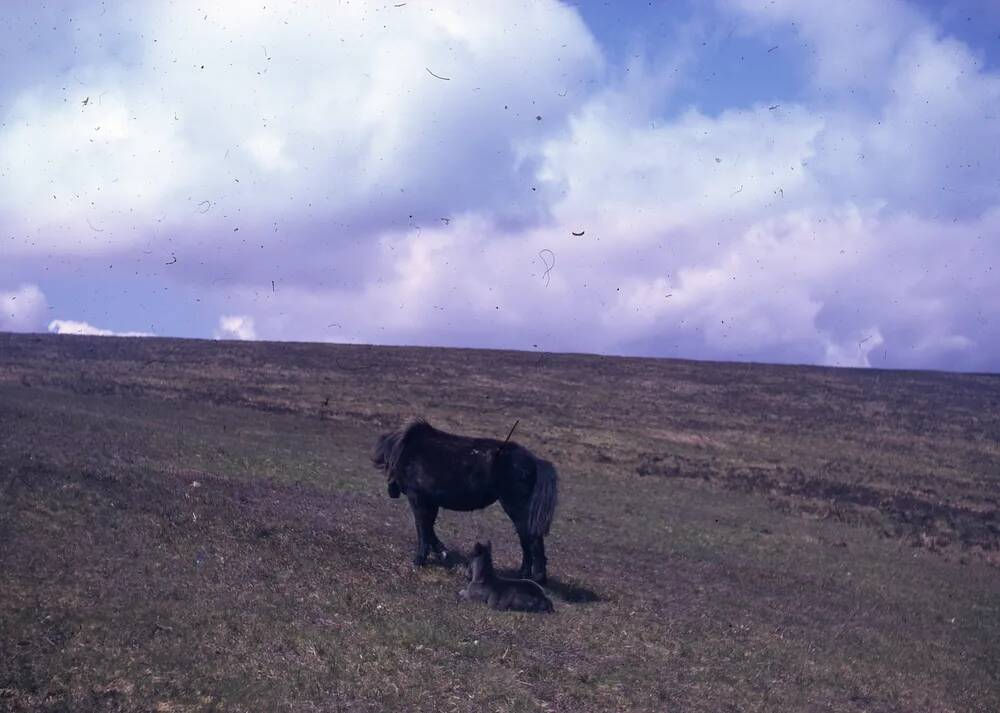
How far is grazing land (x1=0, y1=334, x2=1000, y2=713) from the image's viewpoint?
9.20 meters

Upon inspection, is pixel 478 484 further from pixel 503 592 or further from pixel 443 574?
pixel 503 592

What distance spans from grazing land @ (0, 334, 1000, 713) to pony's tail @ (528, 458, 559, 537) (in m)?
1.14

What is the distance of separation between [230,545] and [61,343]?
5530cm

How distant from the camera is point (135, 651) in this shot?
8969mm

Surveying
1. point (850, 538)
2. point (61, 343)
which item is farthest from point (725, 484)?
point (61, 343)

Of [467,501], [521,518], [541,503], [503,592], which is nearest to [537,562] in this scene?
[521,518]

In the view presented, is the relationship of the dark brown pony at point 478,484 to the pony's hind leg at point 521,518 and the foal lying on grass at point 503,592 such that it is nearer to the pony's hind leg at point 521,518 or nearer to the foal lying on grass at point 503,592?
the pony's hind leg at point 521,518

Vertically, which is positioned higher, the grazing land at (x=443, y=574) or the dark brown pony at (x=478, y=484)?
the dark brown pony at (x=478, y=484)

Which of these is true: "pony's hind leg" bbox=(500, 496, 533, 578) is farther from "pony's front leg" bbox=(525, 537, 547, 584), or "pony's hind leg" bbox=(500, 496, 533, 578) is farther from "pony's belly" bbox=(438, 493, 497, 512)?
"pony's belly" bbox=(438, 493, 497, 512)

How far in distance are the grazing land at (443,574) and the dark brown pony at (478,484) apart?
0.71m

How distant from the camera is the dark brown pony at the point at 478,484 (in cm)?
1378

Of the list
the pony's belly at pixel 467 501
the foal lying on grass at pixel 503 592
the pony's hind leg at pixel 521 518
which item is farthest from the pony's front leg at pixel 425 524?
the foal lying on grass at pixel 503 592

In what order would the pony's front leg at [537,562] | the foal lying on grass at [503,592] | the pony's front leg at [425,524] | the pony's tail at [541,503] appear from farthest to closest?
the pony's front leg at [425,524]
the pony's front leg at [537,562]
the pony's tail at [541,503]
the foal lying on grass at [503,592]

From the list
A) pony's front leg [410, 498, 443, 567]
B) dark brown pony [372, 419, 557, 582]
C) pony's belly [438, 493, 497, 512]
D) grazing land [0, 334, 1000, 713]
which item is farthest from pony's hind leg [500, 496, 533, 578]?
pony's front leg [410, 498, 443, 567]
